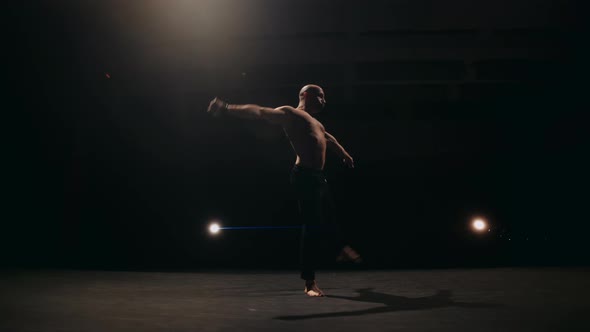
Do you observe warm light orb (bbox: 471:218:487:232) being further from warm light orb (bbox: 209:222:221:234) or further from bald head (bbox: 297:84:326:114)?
bald head (bbox: 297:84:326:114)

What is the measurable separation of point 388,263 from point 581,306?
3.42 metres

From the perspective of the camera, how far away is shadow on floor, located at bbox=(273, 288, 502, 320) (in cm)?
408

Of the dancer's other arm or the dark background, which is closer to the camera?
the dancer's other arm

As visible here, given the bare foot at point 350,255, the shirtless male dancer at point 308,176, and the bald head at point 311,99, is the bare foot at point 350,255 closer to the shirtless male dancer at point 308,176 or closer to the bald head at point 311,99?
the shirtless male dancer at point 308,176

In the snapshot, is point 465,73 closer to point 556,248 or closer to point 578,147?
point 578,147

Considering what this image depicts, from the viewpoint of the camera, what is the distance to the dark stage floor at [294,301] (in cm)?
371

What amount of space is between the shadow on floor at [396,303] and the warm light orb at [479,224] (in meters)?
3.38

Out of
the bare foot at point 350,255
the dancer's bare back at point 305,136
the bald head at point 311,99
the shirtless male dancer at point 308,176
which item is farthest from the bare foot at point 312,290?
the bald head at point 311,99

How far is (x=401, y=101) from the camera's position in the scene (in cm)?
990

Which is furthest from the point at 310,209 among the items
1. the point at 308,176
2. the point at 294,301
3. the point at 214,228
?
the point at 214,228

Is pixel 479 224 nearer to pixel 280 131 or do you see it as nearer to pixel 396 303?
pixel 280 131

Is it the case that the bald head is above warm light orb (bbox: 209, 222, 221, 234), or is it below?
above

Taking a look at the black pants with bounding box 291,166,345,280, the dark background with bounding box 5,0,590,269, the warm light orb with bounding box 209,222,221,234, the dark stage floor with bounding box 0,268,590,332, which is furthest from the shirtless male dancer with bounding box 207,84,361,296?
the warm light orb with bounding box 209,222,221,234

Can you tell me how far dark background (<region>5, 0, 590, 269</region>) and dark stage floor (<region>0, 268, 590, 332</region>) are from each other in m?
1.20
